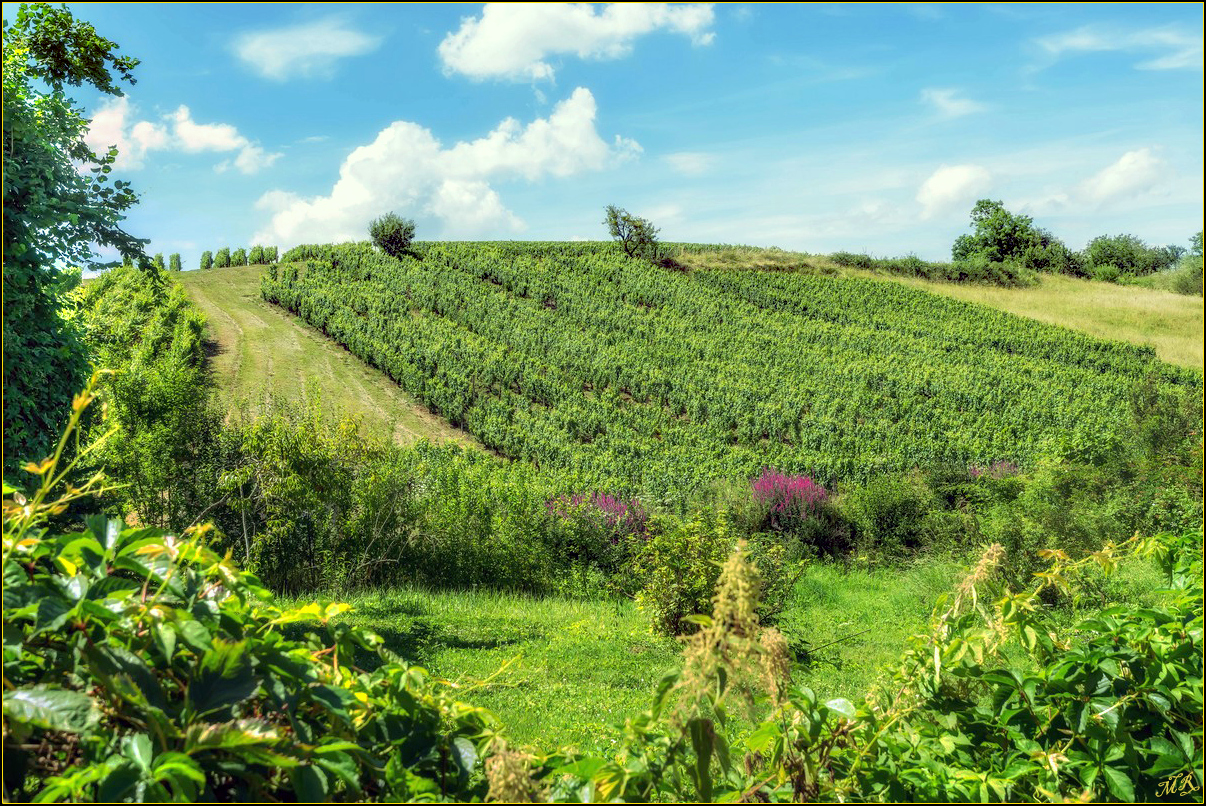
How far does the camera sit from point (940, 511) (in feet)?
42.3

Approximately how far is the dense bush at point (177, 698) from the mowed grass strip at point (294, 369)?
615 inches

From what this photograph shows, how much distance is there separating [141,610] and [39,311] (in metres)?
5.58

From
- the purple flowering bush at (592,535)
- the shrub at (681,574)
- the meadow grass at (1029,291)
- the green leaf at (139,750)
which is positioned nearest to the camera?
the green leaf at (139,750)

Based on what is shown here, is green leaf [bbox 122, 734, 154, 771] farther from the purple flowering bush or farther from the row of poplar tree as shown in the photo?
the row of poplar tree

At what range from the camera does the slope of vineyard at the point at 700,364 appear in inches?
741

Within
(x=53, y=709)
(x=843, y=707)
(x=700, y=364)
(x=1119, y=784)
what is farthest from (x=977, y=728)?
(x=700, y=364)

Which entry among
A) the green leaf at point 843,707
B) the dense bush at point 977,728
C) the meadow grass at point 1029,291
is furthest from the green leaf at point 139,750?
the meadow grass at point 1029,291

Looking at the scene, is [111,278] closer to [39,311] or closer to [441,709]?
[39,311]

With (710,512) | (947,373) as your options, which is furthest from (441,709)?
(947,373)

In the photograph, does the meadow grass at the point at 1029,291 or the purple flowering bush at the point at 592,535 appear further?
the meadow grass at the point at 1029,291

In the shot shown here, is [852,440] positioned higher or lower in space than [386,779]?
lower

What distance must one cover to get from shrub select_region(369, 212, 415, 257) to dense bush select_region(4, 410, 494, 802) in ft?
109

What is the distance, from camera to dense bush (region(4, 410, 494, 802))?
0.98 meters

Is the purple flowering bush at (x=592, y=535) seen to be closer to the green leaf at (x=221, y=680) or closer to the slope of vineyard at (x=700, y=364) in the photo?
the slope of vineyard at (x=700, y=364)
